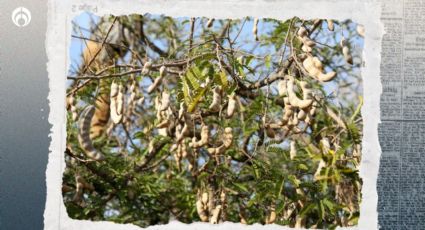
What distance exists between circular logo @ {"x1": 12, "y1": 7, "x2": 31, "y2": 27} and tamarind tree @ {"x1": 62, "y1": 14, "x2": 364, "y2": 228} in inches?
7.5

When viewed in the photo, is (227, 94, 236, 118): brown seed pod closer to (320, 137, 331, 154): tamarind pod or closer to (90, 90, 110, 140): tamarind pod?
(320, 137, 331, 154): tamarind pod

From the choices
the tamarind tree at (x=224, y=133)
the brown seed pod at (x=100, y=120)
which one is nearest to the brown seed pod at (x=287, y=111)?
the tamarind tree at (x=224, y=133)

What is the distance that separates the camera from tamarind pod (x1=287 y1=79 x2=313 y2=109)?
276 cm

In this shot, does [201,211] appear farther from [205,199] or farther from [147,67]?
[147,67]

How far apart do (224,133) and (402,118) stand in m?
0.54

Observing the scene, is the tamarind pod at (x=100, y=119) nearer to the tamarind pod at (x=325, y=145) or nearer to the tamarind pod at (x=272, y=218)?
the tamarind pod at (x=272, y=218)

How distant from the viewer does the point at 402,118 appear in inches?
115

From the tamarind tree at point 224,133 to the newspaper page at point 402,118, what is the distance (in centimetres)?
9

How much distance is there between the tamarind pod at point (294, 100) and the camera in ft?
9.07

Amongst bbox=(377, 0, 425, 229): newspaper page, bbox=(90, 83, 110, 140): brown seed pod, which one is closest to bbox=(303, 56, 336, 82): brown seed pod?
bbox=(377, 0, 425, 229): newspaper page

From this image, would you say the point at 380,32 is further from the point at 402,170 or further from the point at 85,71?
the point at 85,71

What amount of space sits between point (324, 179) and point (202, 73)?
1.51ft

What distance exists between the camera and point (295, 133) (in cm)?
307

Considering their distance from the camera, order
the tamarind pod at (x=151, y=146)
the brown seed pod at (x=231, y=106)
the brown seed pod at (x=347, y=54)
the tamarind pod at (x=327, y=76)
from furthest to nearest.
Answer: the tamarind pod at (x=151, y=146), the brown seed pod at (x=231, y=106), the brown seed pod at (x=347, y=54), the tamarind pod at (x=327, y=76)
